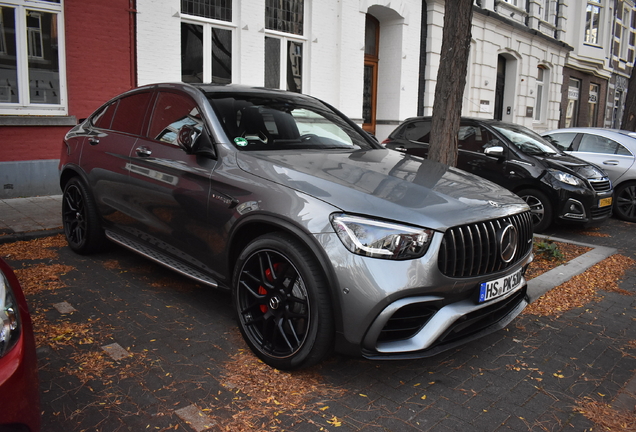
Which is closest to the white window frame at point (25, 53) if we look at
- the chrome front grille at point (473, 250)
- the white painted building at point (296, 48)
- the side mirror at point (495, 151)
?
the white painted building at point (296, 48)

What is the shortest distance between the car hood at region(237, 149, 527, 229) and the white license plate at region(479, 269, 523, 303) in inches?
15.6

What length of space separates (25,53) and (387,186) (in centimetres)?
763

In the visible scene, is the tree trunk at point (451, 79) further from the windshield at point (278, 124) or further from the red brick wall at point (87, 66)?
the red brick wall at point (87, 66)

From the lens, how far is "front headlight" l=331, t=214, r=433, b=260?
281 centimetres

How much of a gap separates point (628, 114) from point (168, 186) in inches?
673

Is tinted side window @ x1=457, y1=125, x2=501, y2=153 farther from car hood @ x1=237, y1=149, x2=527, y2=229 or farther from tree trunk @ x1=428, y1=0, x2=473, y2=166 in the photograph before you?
car hood @ x1=237, y1=149, x2=527, y2=229

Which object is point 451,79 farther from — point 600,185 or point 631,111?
point 631,111

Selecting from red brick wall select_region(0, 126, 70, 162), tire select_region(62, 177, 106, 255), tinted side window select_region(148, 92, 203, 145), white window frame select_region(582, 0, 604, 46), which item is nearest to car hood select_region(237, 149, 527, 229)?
tinted side window select_region(148, 92, 203, 145)

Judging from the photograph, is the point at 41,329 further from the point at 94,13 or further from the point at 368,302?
the point at 94,13

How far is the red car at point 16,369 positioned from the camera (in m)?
1.80

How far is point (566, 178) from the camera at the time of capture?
764 cm

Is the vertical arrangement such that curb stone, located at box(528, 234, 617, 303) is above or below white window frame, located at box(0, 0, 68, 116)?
below

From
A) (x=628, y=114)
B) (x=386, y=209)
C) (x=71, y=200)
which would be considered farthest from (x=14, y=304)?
(x=628, y=114)

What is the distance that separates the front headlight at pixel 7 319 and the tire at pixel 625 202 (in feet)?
32.9
